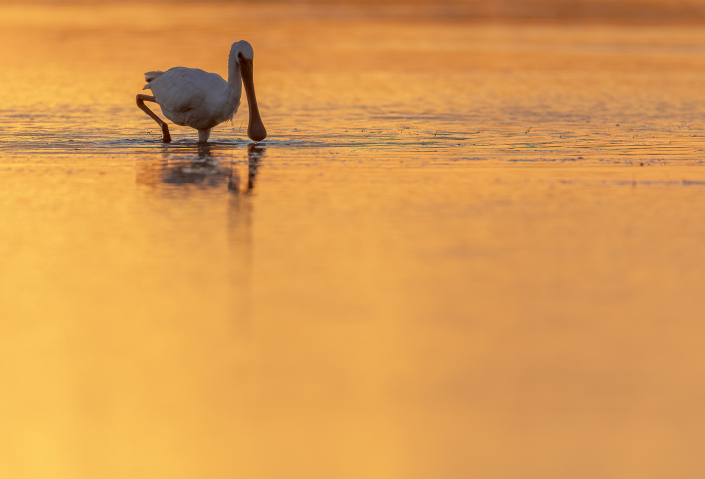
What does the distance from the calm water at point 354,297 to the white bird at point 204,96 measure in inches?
14.1

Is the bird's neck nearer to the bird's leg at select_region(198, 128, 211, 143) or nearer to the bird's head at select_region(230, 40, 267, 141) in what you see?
the bird's head at select_region(230, 40, 267, 141)

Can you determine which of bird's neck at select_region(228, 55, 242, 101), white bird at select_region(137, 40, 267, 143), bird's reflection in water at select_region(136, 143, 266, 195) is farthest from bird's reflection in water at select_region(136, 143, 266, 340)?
bird's neck at select_region(228, 55, 242, 101)

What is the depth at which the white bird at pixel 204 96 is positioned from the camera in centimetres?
1452

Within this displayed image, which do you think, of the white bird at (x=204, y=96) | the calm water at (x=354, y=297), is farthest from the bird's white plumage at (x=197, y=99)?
the calm water at (x=354, y=297)

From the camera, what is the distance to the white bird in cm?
1452

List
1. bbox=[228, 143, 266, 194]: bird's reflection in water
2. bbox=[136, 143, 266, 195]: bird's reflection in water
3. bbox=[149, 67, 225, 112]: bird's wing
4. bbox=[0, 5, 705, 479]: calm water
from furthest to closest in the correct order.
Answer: bbox=[149, 67, 225, 112]: bird's wing
bbox=[136, 143, 266, 195]: bird's reflection in water
bbox=[228, 143, 266, 194]: bird's reflection in water
bbox=[0, 5, 705, 479]: calm water

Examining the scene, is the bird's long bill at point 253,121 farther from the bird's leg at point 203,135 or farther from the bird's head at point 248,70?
the bird's leg at point 203,135

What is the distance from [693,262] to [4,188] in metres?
6.15

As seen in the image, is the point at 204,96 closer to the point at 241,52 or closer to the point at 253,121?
the point at 253,121

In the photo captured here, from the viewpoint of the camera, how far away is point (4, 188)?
39.0 ft

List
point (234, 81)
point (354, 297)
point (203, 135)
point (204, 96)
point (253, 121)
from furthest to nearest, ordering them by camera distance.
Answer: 1. point (203, 135)
2. point (253, 121)
3. point (234, 81)
4. point (204, 96)
5. point (354, 297)

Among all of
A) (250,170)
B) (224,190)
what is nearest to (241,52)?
(250,170)

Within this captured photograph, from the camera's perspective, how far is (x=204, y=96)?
47.6ft

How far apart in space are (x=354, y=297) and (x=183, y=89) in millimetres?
7123
